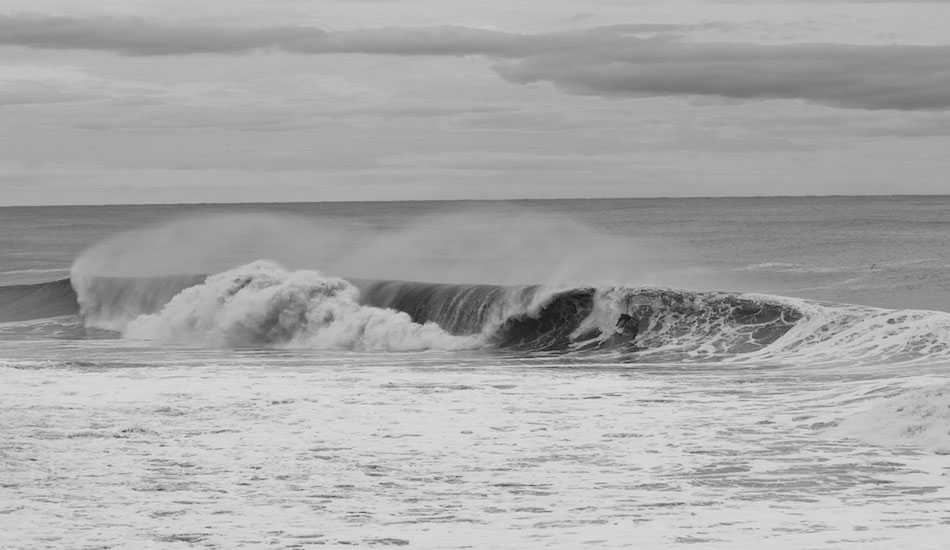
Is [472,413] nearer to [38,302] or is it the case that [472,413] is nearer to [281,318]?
[281,318]

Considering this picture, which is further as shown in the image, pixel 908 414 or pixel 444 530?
pixel 908 414

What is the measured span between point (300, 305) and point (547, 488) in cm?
1752

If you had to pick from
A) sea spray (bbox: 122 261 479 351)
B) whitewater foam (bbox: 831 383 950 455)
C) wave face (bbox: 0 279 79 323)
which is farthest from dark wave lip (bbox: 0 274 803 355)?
wave face (bbox: 0 279 79 323)

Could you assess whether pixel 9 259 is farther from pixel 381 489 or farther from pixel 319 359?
pixel 381 489

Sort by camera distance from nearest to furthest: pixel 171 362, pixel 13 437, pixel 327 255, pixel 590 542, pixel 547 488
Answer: pixel 590 542 < pixel 547 488 < pixel 13 437 < pixel 171 362 < pixel 327 255

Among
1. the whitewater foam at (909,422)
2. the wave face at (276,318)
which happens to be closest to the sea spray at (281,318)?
the wave face at (276,318)

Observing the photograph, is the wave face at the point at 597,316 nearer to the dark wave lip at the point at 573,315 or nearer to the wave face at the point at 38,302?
the dark wave lip at the point at 573,315

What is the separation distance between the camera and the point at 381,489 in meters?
10.5

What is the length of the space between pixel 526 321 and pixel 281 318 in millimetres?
5516

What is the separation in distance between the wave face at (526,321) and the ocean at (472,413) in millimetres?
71

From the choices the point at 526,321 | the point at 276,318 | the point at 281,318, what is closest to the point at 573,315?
the point at 526,321

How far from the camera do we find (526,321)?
2558 centimetres

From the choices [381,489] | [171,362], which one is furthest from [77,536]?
[171,362]

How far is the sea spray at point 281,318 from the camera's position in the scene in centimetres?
2505
